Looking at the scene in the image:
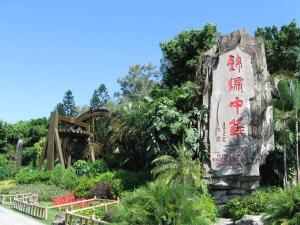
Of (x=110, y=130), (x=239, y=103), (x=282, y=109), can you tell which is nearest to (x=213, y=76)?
(x=239, y=103)

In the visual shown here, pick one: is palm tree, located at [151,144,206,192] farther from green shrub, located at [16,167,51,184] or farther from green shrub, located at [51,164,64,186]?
green shrub, located at [16,167,51,184]

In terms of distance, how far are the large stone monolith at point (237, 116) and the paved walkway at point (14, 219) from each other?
6.47 metres

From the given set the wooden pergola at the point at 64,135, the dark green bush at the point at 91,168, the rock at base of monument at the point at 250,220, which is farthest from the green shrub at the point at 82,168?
the rock at base of monument at the point at 250,220

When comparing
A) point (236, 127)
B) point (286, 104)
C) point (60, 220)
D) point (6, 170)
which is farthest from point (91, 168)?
point (286, 104)

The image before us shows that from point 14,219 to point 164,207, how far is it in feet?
29.8

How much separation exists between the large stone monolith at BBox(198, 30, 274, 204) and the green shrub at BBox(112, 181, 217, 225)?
6669 millimetres

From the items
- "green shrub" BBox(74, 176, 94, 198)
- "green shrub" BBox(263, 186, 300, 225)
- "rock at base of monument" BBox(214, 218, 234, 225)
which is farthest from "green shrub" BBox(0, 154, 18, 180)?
"green shrub" BBox(263, 186, 300, 225)

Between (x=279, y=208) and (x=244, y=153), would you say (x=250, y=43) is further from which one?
(x=279, y=208)

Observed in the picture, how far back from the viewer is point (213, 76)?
55.1ft

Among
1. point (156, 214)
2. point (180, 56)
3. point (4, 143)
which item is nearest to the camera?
point (156, 214)

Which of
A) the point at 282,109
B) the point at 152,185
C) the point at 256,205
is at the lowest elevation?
the point at 256,205

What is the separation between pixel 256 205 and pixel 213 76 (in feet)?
16.6

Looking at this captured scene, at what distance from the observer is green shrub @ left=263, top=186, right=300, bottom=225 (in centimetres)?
913

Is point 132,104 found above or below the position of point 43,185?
above
